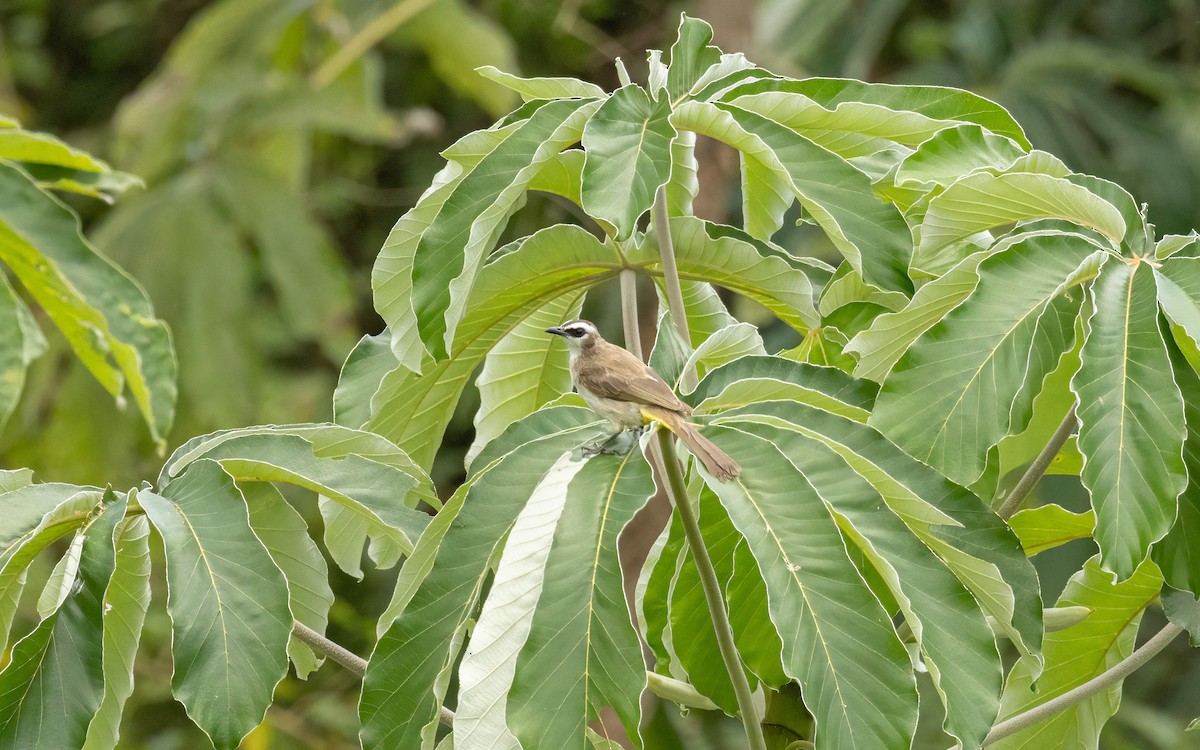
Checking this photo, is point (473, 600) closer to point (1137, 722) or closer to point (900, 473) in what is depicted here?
point (900, 473)

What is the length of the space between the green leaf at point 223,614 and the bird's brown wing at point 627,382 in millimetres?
423

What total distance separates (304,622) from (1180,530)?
3.33 feet

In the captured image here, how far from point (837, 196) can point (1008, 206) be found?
18 centimetres

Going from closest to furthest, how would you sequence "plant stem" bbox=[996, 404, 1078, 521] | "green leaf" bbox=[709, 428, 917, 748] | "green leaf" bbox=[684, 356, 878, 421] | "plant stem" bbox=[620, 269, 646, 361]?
1. "green leaf" bbox=[709, 428, 917, 748]
2. "green leaf" bbox=[684, 356, 878, 421]
3. "plant stem" bbox=[996, 404, 1078, 521]
4. "plant stem" bbox=[620, 269, 646, 361]

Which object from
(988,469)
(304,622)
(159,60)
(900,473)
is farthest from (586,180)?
(159,60)

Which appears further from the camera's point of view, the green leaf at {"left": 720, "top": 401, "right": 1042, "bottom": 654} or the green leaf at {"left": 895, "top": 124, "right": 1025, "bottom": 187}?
the green leaf at {"left": 895, "top": 124, "right": 1025, "bottom": 187}

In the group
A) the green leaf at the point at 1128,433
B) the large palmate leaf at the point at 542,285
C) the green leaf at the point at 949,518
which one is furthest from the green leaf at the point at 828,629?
the large palmate leaf at the point at 542,285

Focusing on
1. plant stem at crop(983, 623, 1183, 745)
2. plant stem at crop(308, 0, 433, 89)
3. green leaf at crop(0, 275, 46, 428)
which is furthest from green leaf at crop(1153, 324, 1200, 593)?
plant stem at crop(308, 0, 433, 89)

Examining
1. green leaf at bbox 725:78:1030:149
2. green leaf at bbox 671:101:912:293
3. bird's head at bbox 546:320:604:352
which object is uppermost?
green leaf at bbox 725:78:1030:149

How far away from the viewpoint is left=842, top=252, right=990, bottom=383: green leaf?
144cm

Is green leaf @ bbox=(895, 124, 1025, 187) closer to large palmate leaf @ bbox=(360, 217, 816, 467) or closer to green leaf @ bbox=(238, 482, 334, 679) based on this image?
large palmate leaf @ bbox=(360, 217, 816, 467)

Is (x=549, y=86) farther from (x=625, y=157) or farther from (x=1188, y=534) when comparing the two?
(x=1188, y=534)

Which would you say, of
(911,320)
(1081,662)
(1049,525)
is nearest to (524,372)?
(911,320)

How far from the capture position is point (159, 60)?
8695 millimetres
